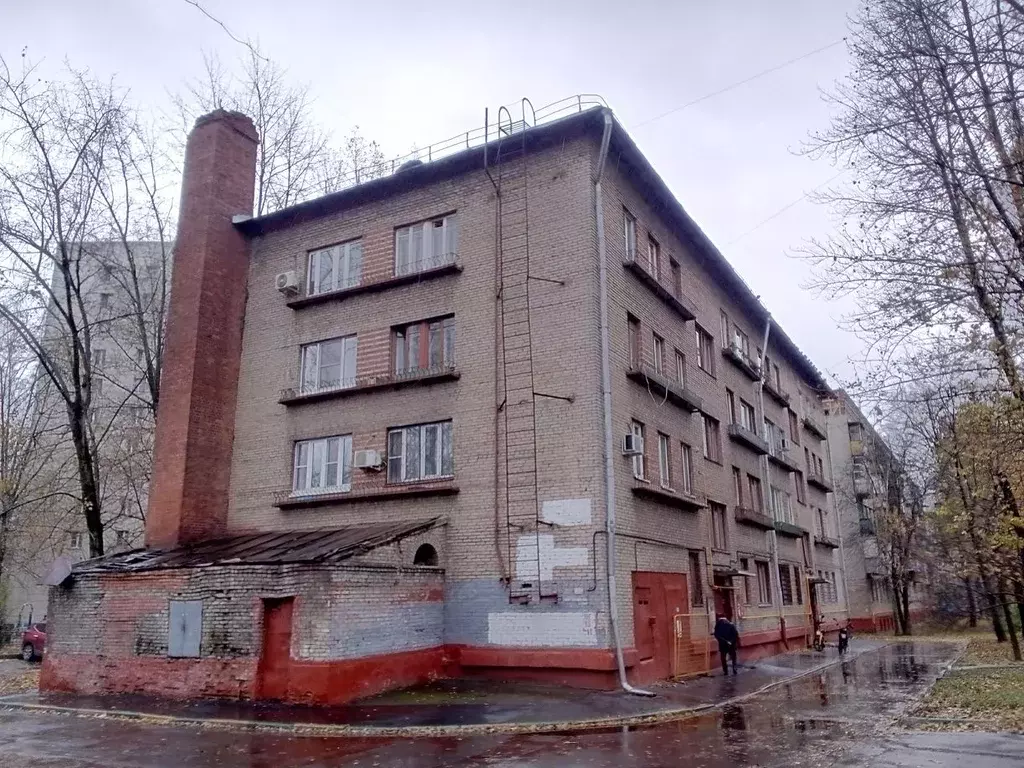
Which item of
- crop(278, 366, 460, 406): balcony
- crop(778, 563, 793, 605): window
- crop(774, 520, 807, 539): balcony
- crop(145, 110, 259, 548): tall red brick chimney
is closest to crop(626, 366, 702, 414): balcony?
crop(278, 366, 460, 406): balcony

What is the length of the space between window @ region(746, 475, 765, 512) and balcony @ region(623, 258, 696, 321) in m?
7.23

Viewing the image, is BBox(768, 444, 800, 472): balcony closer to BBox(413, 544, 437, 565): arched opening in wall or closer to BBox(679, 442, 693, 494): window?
BBox(679, 442, 693, 494): window

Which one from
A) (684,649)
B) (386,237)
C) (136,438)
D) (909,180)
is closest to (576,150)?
(386,237)

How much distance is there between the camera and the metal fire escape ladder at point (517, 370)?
655 inches

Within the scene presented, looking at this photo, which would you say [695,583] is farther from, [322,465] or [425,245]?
[425,245]

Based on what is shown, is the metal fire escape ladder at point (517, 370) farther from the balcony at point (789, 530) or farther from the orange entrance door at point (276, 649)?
the balcony at point (789, 530)

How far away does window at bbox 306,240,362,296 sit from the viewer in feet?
68.3

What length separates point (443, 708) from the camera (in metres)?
13.4

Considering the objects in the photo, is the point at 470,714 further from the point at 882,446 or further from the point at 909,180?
the point at 882,446

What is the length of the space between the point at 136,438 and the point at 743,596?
22138mm

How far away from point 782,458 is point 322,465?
1892 centimetres

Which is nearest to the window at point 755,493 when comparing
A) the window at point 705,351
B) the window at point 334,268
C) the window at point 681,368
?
the window at point 705,351

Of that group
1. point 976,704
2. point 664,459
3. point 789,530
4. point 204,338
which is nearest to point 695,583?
point 664,459

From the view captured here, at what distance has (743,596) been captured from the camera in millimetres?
23797
